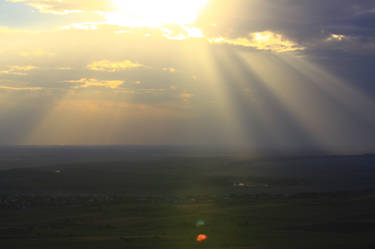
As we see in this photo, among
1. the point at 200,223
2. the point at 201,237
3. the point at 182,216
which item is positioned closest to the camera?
the point at 201,237

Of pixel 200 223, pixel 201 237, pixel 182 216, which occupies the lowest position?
pixel 182 216

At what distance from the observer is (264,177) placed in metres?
101

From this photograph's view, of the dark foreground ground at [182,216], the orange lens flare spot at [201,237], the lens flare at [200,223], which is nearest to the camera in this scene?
the dark foreground ground at [182,216]

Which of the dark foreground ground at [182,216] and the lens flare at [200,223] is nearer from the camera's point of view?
the dark foreground ground at [182,216]

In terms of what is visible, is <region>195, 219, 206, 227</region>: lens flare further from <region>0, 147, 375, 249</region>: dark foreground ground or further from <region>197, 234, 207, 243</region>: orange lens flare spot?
<region>197, 234, 207, 243</region>: orange lens flare spot

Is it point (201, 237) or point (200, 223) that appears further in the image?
point (200, 223)

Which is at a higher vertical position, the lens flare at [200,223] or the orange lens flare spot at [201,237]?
the orange lens flare spot at [201,237]

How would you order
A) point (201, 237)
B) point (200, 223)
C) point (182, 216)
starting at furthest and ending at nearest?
point (182, 216) → point (200, 223) → point (201, 237)

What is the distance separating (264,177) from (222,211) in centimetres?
5241

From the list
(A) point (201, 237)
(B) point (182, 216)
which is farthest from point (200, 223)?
(A) point (201, 237)

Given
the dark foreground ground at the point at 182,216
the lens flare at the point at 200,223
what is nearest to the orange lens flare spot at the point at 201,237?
the dark foreground ground at the point at 182,216

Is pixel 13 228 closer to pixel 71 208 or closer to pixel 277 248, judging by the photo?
pixel 71 208

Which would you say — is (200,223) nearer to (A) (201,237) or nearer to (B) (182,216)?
(B) (182,216)

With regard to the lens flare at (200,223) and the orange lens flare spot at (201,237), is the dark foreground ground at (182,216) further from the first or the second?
the orange lens flare spot at (201,237)
